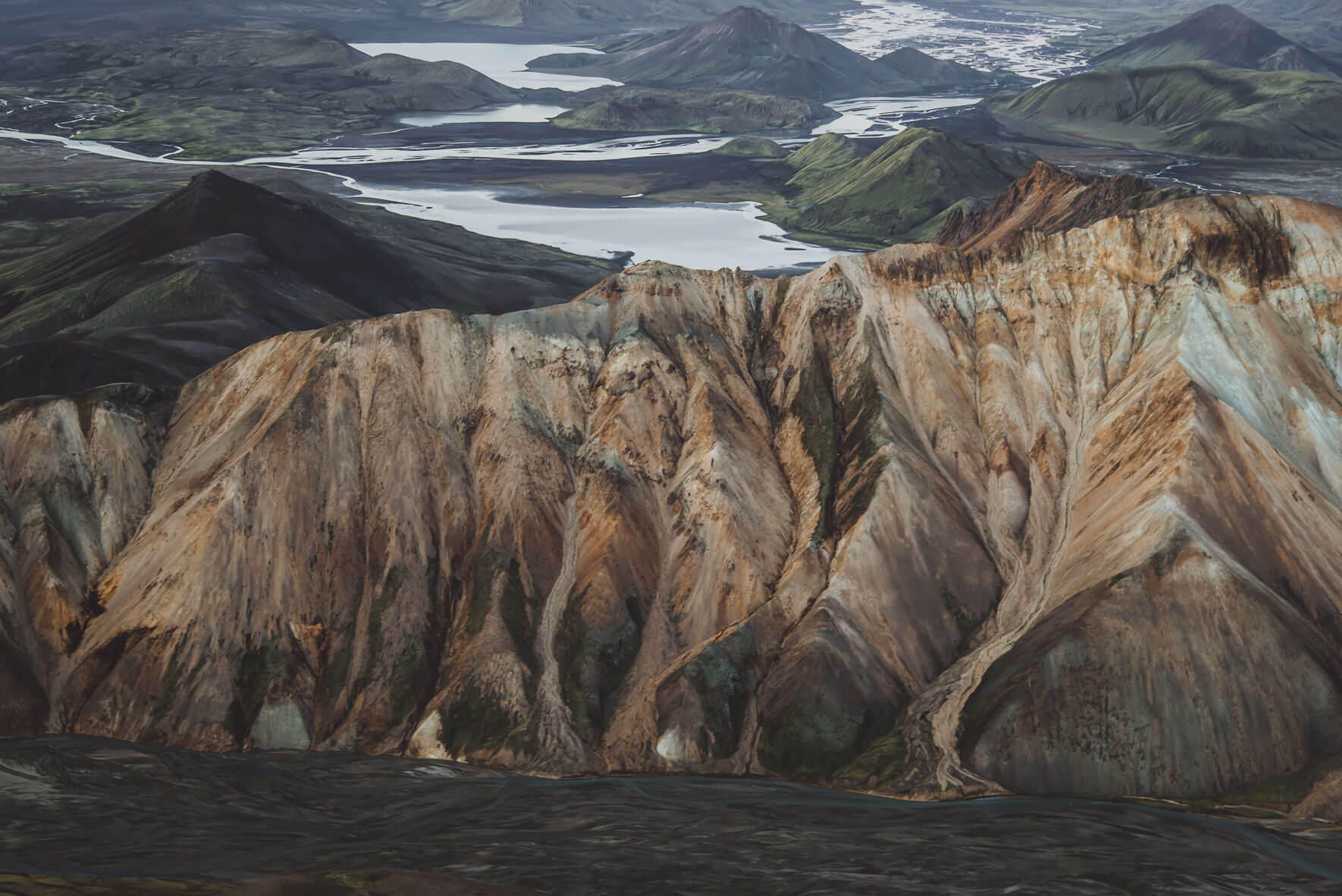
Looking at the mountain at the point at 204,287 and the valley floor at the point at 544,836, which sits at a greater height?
the mountain at the point at 204,287

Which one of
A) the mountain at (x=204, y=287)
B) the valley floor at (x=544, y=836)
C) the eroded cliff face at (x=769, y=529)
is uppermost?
the mountain at (x=204, y=287)

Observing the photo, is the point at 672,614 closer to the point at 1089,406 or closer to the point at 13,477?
the point at 1089,406

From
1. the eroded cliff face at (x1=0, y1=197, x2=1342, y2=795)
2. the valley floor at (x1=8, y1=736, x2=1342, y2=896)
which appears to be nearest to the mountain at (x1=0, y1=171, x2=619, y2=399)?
the eroded cliff face at (x1=0, y1=197, x2=1342, y2=795)

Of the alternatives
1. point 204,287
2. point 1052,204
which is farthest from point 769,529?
point 204,287

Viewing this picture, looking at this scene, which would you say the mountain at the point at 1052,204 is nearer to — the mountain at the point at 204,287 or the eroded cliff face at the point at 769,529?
the eroded cliff face at the point at 769,529

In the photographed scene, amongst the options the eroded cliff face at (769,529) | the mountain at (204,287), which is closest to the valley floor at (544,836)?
the eroded cliff face at (769,529)

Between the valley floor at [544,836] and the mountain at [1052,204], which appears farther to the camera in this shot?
the mountain at [1052,204]

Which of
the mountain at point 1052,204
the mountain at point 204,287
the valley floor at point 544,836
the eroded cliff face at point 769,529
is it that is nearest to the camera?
the valley floor at point 544,836

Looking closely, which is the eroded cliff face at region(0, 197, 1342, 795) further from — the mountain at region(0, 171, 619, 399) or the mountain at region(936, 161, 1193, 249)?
the mountain at region(0, 171, 619, 399)
